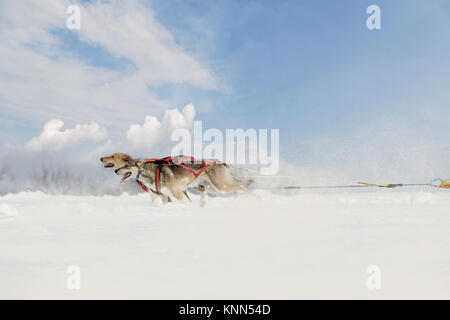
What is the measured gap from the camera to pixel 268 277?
245cm

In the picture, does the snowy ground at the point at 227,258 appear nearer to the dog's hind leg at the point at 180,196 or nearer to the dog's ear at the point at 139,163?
the dog's hind leg at the point at 180,196

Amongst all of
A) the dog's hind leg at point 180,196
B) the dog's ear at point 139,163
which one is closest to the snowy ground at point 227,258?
the dog's hind leg at point 180,196

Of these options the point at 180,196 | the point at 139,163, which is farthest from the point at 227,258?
the point at 139,163

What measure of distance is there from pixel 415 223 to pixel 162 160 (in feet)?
18.2

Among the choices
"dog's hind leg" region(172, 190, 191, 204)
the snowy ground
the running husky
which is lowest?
the snowy ground

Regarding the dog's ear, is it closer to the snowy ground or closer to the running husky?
the running husky

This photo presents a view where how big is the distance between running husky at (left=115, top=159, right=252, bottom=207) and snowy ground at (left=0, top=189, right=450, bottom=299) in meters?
2.71

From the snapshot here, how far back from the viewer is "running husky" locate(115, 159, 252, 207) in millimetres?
7902

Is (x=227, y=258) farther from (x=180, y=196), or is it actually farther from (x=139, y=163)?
(x=139, y=163)

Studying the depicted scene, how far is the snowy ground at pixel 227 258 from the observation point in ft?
7.36

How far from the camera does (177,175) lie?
795 cm

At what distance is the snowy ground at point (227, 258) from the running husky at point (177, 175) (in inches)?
107

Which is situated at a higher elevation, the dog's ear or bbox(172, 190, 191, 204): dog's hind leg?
the dog's ear

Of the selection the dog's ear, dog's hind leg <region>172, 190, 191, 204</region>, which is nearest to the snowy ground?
dog's hind leg <region>172, 190, 191, 204</region>
